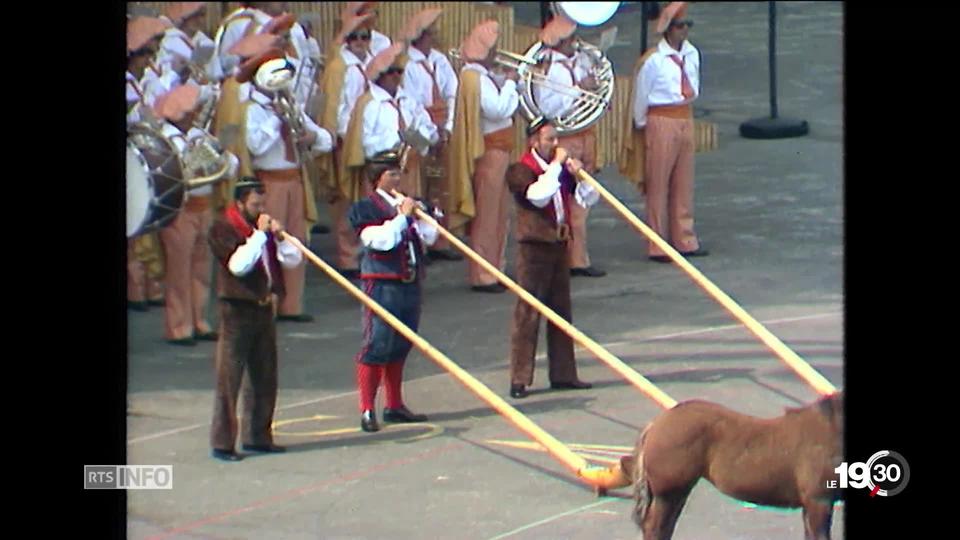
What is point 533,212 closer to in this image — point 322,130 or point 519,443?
point 519,443

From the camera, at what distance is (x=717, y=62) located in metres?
23.1

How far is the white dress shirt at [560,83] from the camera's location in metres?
14.2

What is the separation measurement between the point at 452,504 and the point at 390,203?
1.96 m

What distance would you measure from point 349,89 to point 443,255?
6.01 feet

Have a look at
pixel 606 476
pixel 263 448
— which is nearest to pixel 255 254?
pixel 263 448

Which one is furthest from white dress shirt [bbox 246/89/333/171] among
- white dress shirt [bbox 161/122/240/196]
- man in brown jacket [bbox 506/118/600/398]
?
man in brown jacket [bbox 506/118/600/398]

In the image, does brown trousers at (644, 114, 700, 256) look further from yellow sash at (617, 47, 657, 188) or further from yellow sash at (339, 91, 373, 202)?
yellow sash at (339, 91, 373, 202)

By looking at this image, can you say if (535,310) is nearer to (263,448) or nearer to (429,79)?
(263,448)

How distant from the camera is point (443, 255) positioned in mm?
15906

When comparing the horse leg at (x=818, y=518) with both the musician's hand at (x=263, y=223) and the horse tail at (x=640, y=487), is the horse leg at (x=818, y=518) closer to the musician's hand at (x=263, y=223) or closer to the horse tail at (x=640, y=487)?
the horse tail at (x=640, y=487)

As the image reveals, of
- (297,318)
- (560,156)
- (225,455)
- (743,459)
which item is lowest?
(225,455)

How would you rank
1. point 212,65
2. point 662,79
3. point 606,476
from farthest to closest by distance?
point 662,79 → point 212,65 → point 606,476
